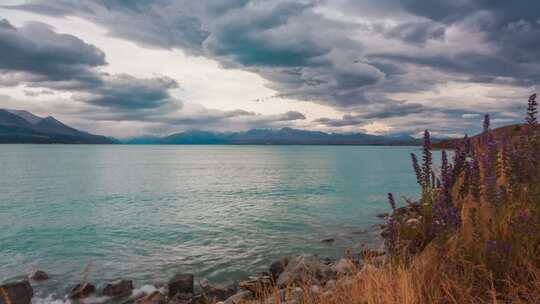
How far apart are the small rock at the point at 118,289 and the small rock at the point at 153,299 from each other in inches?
64.6

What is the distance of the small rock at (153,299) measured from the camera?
12883mm

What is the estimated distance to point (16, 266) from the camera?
61.1ft

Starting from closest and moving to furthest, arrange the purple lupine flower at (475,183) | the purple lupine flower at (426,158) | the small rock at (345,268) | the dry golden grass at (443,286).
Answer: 1. the dry golden grass at (443,286)
2. the purple lupine flower at (475,183)
3. the purple lupine flower at (426,158)
4. the small rock at (345,268)

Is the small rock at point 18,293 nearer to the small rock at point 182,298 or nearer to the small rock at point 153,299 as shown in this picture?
the small rock at point 153,299

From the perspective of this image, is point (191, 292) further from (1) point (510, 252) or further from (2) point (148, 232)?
(2) point (148, 232)

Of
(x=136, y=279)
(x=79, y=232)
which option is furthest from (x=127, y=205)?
(x=136, y=279)

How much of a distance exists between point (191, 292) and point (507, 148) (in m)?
11.7

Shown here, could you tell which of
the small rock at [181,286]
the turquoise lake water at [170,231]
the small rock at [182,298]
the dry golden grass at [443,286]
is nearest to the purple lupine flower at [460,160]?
the dry golden grass at [443,286]

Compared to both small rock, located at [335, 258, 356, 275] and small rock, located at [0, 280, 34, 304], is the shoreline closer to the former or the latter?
small rock, located at [0, 280, 34, 304]

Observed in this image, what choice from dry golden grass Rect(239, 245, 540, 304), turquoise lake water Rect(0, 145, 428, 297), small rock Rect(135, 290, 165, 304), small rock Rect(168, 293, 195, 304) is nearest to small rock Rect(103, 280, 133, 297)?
turquoise lake water Rect(0, 145, 428, 297)

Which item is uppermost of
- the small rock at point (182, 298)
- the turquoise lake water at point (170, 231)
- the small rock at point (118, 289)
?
the small rock at point (182, 298)

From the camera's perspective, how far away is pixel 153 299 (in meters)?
13.1

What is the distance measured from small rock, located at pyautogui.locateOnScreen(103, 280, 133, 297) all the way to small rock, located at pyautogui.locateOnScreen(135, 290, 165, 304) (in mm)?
1641

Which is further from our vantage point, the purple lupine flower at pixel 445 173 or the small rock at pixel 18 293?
the small rock at pixel 18 293
